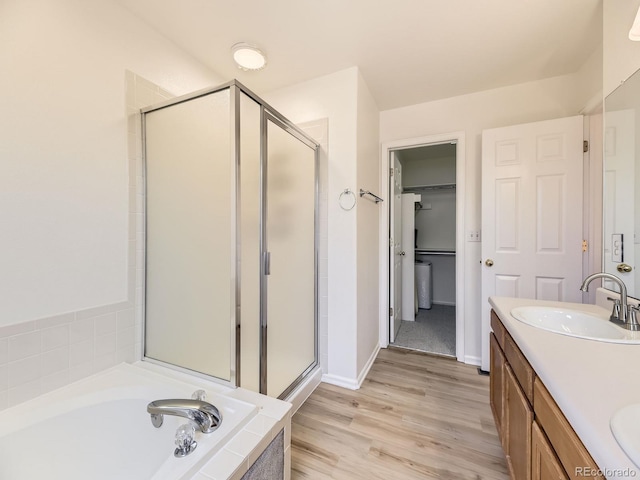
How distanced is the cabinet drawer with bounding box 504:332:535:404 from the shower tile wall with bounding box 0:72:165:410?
190cm

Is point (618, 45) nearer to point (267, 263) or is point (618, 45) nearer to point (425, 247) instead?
point (267, 263)

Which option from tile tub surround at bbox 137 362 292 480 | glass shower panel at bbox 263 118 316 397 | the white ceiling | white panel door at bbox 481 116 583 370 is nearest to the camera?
tile tub surround at bbox 137 362 292 480

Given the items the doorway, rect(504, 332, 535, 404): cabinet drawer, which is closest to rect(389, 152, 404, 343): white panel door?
the doorway

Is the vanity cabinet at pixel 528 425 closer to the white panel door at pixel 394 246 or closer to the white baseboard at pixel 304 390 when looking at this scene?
the white baseboard at pixel 304 390

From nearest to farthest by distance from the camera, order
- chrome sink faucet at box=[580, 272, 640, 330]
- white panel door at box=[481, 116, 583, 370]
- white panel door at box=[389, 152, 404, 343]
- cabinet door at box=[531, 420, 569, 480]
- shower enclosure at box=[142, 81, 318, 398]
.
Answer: cabinet door at box=[531, 420, 569, 480]
chrome sink faucet at box=[580, 272, 640, 330]
shower enclosure at box=[142, 81, 318, 398]
white panel door at box=[481, 116, 583, 370]
white panel door at box=[389, 152, 404, 343]

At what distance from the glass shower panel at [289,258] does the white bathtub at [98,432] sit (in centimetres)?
52

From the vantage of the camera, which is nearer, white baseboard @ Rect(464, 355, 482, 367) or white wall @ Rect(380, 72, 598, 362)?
white wall @ Rect(380, 72, 598, 362)

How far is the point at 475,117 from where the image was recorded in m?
2.42

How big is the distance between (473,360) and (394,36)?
2715 mm

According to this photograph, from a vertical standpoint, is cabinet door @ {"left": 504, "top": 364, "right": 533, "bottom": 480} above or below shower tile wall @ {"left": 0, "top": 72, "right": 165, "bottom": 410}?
below

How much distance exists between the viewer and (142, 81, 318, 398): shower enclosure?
1334mm

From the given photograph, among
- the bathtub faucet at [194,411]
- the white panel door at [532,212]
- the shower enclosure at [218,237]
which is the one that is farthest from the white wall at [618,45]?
the bathtub faucet at [194,411]

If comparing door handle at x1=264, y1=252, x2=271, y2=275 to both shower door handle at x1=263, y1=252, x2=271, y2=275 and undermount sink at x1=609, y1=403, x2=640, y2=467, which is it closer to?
shower door handle at x1=263, y1=252, x2=271, y2=275

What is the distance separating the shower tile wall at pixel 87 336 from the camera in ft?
3.60
